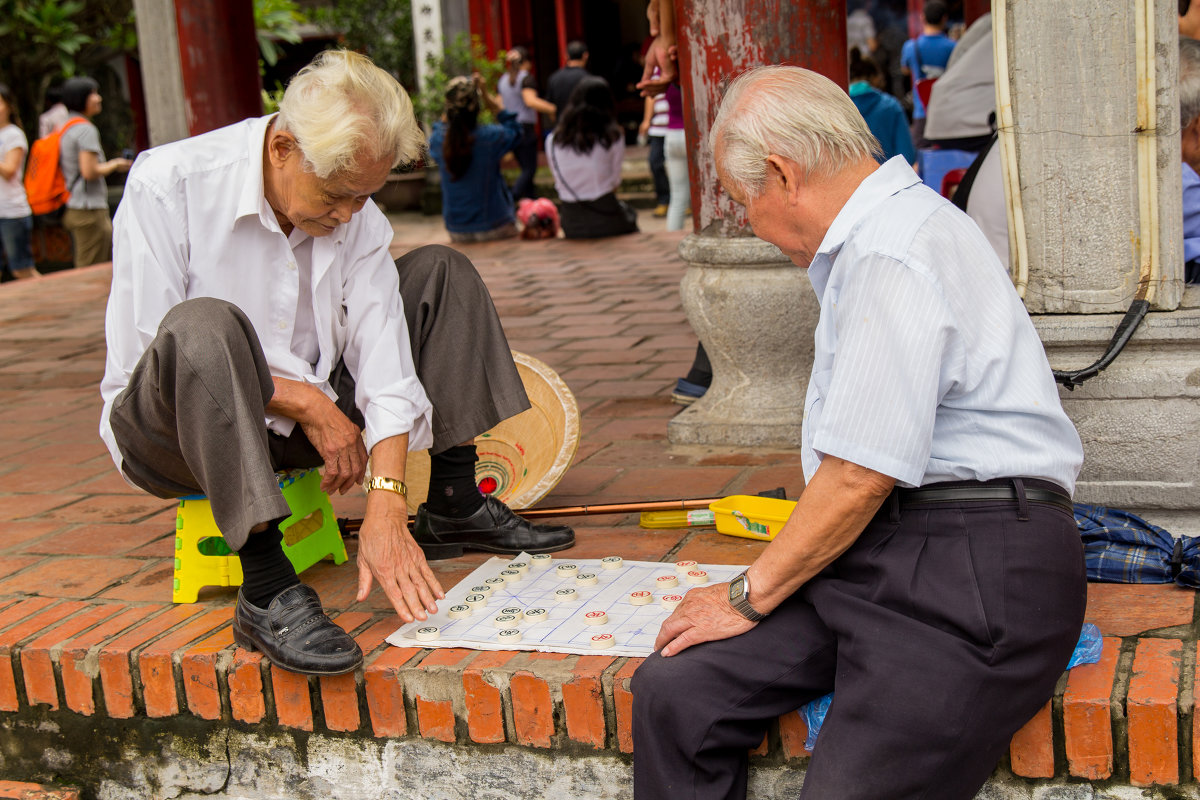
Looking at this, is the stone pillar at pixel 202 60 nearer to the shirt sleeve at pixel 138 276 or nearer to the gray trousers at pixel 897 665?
the shirt sleeve at pixel 138 276

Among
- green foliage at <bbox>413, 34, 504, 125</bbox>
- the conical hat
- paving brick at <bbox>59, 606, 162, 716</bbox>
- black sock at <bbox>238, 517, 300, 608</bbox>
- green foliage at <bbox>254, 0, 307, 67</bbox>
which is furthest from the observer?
green foliage at <bbox>413, 34, 504, 125</bbox>

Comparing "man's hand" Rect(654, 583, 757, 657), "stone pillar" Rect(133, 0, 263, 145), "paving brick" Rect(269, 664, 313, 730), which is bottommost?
"paving brick" Rect(269, 664, 313, 730)

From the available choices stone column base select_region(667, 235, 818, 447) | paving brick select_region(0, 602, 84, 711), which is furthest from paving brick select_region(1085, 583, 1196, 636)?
paving brick select_region(0, 602, 84, 711)

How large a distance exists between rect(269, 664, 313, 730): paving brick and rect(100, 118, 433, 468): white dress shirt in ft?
1.49

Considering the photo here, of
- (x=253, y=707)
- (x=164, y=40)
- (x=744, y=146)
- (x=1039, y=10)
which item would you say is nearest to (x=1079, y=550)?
(x=744, y=146)

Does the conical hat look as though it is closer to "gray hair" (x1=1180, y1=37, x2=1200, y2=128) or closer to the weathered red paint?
"gray hair" (x1=1180, y1=37, x2=1200, y2=128)

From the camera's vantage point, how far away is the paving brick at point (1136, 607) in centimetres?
204

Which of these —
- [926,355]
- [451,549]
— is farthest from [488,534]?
[926,355]

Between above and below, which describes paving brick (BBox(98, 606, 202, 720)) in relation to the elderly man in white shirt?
below

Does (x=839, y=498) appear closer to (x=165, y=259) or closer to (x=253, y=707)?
(x=253, y=707)

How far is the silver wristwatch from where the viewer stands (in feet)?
6.12

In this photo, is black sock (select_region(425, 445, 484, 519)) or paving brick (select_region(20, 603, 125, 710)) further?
black sock (select_region(425, 445, 484, 519))

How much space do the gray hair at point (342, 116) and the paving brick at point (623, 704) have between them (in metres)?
1.02

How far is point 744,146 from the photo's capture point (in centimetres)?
179
